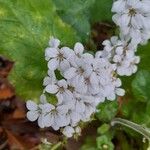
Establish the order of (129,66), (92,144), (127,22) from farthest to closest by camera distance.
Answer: (92,144) → (129,66) → (127,22)

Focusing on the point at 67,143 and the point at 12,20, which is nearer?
the point at 12,20

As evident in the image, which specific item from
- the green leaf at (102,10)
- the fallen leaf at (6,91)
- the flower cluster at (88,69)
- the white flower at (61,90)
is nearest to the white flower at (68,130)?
the flower cluster at (88,69)

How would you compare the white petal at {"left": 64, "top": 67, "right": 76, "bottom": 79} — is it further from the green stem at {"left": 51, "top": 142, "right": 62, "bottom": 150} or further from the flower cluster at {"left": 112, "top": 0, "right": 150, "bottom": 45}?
the green stem at {"left": 51, "top": 142, "right": 62, "bottom": 150}

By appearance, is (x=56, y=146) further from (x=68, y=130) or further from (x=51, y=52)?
(x=51, y=52)

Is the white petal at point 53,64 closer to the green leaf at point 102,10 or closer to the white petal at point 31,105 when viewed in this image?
the white petal at point 31,105

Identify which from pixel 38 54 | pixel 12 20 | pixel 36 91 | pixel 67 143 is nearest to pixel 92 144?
pixel 67 143

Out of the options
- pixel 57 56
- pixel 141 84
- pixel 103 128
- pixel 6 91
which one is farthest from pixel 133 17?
pixel 6 91

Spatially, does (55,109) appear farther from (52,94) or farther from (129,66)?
(129,66)
